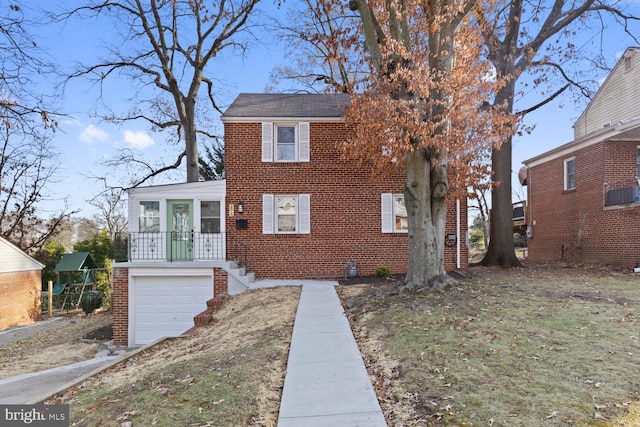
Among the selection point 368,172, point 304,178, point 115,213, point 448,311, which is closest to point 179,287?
point 304,178

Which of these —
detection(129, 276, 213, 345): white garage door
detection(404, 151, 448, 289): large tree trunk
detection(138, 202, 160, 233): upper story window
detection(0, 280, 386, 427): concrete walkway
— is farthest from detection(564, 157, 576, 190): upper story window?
detection(138, 202, 160, 233): upper story window

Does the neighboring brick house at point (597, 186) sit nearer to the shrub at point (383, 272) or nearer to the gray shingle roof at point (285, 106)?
the shrub at point (383, 272)

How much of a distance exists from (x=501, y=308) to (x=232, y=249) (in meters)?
8.18

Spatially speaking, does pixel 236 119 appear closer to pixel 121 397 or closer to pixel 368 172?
pixel 368 172

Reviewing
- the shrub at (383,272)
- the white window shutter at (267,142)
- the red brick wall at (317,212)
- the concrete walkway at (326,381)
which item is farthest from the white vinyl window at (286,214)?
the concrete walkway at (326,381)

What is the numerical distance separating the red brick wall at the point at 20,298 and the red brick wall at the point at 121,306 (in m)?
9.00

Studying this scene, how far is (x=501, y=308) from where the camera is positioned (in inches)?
253

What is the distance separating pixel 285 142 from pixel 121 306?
6996mm

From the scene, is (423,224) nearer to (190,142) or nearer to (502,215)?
(502,215)

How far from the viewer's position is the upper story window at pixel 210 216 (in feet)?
40.4

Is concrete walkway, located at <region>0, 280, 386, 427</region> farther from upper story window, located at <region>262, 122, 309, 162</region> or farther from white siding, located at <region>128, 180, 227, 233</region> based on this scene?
upper story window, located at <region>262, 122, 309, 162</region>

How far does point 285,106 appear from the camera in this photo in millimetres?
13172

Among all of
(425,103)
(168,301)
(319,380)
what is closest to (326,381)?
(319,380)

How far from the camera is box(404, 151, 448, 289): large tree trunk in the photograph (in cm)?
785
